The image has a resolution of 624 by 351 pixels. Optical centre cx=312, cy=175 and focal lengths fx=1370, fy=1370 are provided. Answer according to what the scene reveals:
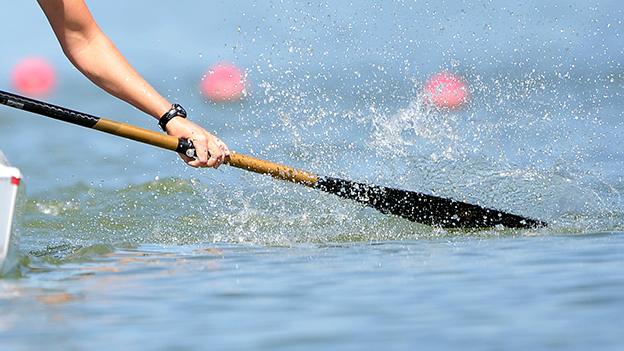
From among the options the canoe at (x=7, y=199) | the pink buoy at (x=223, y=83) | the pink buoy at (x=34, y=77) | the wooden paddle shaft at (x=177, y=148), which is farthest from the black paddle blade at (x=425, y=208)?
the pink buoy at (x=34, y=77)

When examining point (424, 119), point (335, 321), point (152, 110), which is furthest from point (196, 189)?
point (335, 321)

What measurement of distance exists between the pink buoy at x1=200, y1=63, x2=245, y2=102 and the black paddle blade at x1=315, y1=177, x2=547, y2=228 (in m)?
6.88

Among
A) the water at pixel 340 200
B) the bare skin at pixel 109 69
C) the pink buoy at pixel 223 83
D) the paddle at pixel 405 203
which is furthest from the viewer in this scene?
the pink buoy at pixel 223 83

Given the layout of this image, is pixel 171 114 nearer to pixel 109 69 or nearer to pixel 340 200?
pixel 109 69

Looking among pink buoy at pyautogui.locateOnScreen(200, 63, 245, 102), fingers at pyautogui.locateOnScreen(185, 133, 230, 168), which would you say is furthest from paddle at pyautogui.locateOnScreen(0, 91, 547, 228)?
pink buoy at pyautogui.locateOnScreen(200, 63, 245, 102)

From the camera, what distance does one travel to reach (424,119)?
9891mm

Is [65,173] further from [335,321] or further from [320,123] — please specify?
[335,321]

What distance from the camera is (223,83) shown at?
14227 mm

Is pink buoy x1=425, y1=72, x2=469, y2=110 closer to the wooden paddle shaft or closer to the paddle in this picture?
the paddle

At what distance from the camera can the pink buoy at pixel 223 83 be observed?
13637mm

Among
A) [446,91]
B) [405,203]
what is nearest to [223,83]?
[446,91]

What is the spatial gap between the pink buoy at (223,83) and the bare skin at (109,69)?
7.63m

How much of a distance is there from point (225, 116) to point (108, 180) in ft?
9.54

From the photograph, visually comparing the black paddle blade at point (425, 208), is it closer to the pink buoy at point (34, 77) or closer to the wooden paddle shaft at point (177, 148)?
the wooden paddle shaft at point (177, 148)
